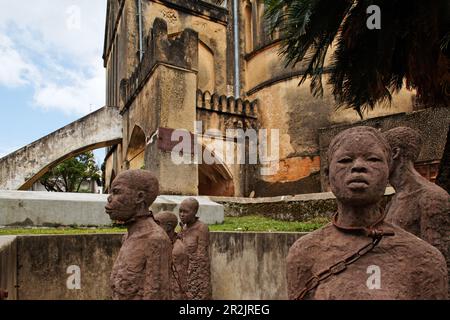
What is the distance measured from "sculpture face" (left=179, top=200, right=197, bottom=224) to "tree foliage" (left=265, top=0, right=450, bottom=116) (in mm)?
3150

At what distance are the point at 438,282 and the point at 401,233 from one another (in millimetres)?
286

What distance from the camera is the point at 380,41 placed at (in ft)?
20.5

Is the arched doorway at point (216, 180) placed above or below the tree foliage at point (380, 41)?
below

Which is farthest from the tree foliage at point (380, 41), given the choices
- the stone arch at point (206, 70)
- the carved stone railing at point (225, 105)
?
the stone arch at point (206, 70)

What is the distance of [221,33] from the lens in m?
19.8

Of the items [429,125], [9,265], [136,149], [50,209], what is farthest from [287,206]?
[136,149]

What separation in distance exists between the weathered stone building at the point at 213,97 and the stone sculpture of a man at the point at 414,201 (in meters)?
7.64

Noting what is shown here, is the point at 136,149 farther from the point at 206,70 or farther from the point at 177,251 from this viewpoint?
the point at 177,251

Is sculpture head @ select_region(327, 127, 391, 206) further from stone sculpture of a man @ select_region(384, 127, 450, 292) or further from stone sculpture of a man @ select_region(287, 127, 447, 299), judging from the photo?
stone sculpture of a man @ select_region(384, 127, 450, 292)

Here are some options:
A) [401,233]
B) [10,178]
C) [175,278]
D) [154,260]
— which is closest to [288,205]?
[175,278]

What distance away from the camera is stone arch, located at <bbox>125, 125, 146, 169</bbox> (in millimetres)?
15516

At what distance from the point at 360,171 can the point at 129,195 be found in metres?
1.84

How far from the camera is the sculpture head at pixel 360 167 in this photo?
86.3 inches

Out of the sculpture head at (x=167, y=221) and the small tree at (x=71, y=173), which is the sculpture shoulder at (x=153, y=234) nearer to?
the sculpture head at (x=167, y=221)
